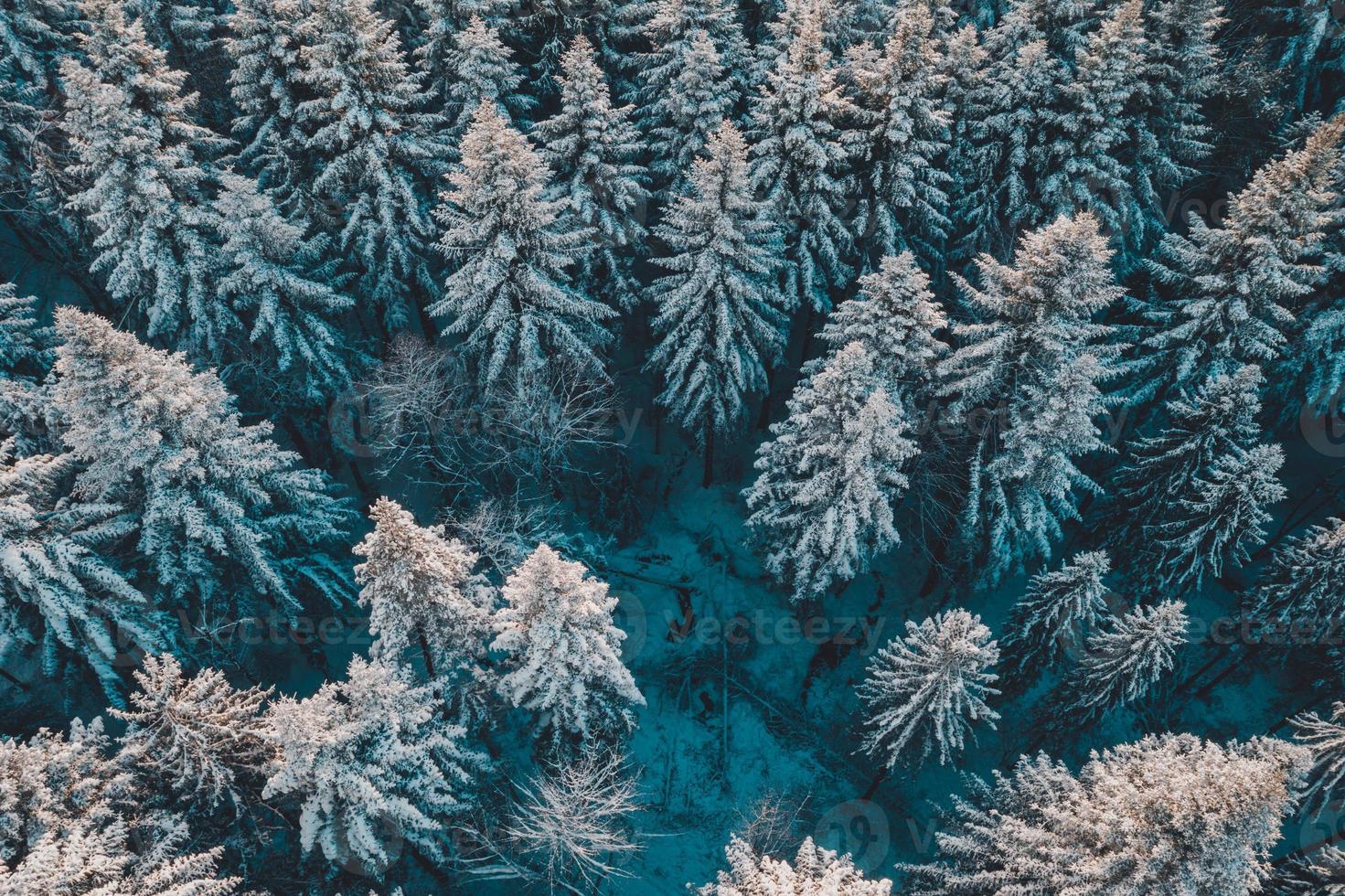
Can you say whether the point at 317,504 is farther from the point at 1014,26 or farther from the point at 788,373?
the point at 1014,26

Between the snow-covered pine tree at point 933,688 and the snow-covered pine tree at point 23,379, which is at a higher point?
the snow-covered pine tree at point 23,379

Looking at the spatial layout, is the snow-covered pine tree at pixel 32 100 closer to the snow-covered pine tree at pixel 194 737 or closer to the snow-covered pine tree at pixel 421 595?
the snow-covered pine tree at pixel 194 737

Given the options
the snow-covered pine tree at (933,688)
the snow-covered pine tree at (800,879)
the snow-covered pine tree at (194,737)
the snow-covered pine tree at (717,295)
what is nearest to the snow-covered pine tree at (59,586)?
the snow-covered pine tree at (194,737)

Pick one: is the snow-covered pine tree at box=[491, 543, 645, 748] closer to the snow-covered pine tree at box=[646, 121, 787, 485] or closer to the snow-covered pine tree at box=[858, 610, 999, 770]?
the snow-covered pine tree at box=[858, 610, 999, 770]

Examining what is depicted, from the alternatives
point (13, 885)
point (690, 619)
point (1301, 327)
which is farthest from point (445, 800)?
point (1301, 327)

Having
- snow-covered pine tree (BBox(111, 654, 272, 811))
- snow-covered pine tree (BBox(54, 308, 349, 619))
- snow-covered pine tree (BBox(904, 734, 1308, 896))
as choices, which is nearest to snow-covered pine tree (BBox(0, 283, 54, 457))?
snow-covered pine tree (BBox(54, 308, 349, 619))

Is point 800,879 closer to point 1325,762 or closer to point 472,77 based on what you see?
point 1325,762

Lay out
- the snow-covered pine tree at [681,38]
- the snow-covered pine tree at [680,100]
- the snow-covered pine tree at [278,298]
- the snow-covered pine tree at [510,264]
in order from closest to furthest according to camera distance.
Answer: the snow-covered pine tree at [510,264], the snow-covered pine tree at [278,298], the snow-covered pine tree at [680,100], the snow-covered pine tree at [681,38]
